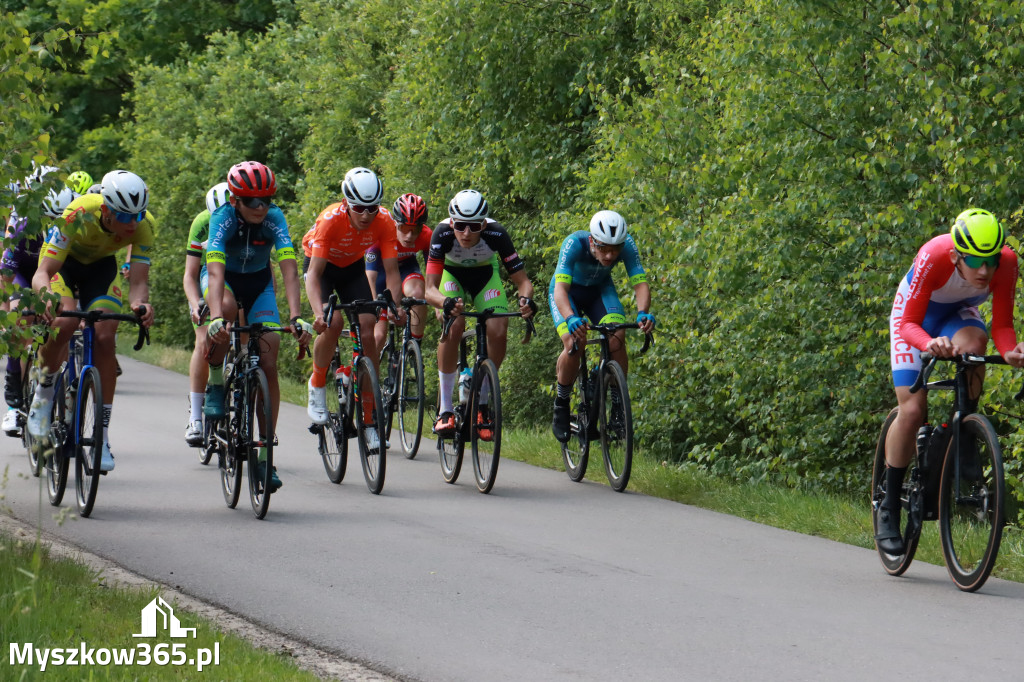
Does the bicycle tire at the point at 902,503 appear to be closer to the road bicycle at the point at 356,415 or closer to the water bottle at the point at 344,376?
the road bicycle at the point at 356,415

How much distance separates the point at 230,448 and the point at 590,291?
10.8 feet

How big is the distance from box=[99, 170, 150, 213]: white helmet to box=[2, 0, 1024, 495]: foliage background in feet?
2.51

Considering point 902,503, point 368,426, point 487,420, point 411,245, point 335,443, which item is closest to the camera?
point 902,503

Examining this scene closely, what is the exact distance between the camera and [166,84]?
33.1 metres

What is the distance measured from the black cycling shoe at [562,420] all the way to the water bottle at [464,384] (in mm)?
694

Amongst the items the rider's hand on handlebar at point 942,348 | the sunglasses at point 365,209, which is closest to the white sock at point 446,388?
the sunglasses at point 365,209

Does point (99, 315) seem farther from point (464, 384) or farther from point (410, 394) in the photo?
point (410, 394)

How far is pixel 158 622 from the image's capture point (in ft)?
20.0

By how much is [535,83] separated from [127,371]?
7.89 meters

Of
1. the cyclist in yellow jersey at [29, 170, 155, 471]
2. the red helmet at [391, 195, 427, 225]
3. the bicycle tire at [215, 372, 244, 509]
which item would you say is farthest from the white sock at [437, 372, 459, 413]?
the cyclist in yellow jersey at [29, 170, 155, 471]

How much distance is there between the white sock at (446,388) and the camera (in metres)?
11.4

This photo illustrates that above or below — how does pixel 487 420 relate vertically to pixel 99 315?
below

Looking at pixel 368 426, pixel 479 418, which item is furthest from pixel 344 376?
pixel 479 418

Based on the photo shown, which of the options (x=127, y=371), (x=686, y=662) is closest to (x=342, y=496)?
(x=686, y=662)
